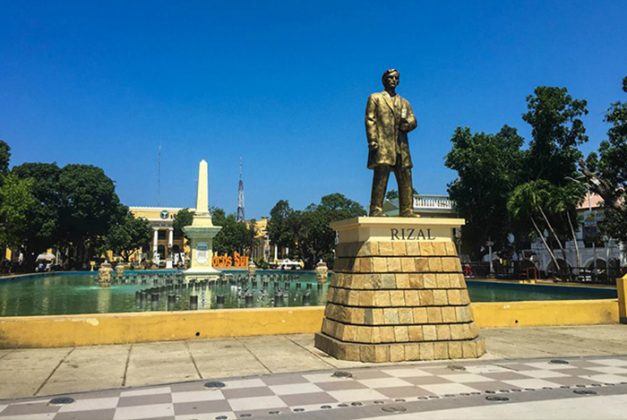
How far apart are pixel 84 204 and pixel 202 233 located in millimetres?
27951

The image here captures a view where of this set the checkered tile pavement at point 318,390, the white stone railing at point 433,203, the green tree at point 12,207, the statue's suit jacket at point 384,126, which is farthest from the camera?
the white stone railing at point 433,203

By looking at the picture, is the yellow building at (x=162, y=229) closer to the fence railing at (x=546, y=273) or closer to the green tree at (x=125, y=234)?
the green tree at (x=125, y=234)

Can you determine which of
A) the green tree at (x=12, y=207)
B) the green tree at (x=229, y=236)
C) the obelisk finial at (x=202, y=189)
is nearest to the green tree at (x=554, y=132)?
the obelisk finial at (x=202, y=189)

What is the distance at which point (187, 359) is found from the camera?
355 inches

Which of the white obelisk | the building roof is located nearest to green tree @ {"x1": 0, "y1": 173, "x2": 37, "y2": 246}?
the white obelisk

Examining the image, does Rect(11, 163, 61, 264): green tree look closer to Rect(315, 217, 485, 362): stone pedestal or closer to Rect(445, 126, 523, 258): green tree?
Rect(445, 126, 523, 258): green tree

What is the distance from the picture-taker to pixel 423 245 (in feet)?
31.2

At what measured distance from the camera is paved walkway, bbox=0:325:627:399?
748 centimetres

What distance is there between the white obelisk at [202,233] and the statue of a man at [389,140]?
2551 cm

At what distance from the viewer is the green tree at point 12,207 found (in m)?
39.2

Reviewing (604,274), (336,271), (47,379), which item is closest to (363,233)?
(336,271)

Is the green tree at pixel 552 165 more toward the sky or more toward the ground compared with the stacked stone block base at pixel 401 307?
more toward the sky

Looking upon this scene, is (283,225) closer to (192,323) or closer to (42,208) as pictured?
(42,208)

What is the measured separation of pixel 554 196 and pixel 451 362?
103ft
